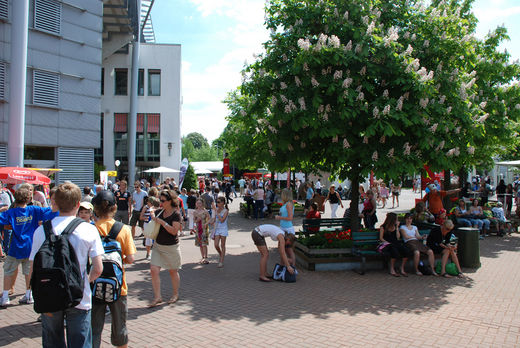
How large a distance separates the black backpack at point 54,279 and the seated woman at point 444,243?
767 cm

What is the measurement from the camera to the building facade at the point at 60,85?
16688 mm

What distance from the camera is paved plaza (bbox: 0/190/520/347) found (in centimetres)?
495

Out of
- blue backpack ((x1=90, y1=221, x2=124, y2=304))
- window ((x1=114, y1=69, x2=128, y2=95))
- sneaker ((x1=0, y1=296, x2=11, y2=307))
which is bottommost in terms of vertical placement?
sneaker ((x1=0, y1=296, x2=11, y2=307))

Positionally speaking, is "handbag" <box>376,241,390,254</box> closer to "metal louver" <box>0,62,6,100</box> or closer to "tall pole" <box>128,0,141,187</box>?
"metal louver" <box>0,62,6,100</box>

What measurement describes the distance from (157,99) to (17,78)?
1916 cm

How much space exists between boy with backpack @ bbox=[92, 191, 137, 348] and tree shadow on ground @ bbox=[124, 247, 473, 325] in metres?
1.86

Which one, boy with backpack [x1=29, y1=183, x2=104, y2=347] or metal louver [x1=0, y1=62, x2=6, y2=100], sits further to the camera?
metal louver [x1=0, y1=62, x2=6, y2=100]

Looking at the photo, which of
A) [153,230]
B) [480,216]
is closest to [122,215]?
[153,230]

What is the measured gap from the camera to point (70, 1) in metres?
18.1

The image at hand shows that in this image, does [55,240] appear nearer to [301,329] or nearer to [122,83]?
[301,329]

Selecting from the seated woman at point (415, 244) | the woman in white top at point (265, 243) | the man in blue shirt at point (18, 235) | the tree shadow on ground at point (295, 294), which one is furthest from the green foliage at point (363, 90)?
the man in blue shirt at point (18, 235)

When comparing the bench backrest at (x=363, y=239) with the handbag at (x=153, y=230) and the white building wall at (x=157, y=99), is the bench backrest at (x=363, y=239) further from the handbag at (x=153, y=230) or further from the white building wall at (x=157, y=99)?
the white building wall at (x=157, y=99)

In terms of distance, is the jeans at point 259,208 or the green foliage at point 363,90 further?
the jeans at point 259,208

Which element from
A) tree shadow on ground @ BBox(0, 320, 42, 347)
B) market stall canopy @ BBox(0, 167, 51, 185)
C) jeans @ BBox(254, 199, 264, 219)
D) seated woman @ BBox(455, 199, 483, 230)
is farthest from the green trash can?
jeans @ BBox(254, 199, 264, 219)
